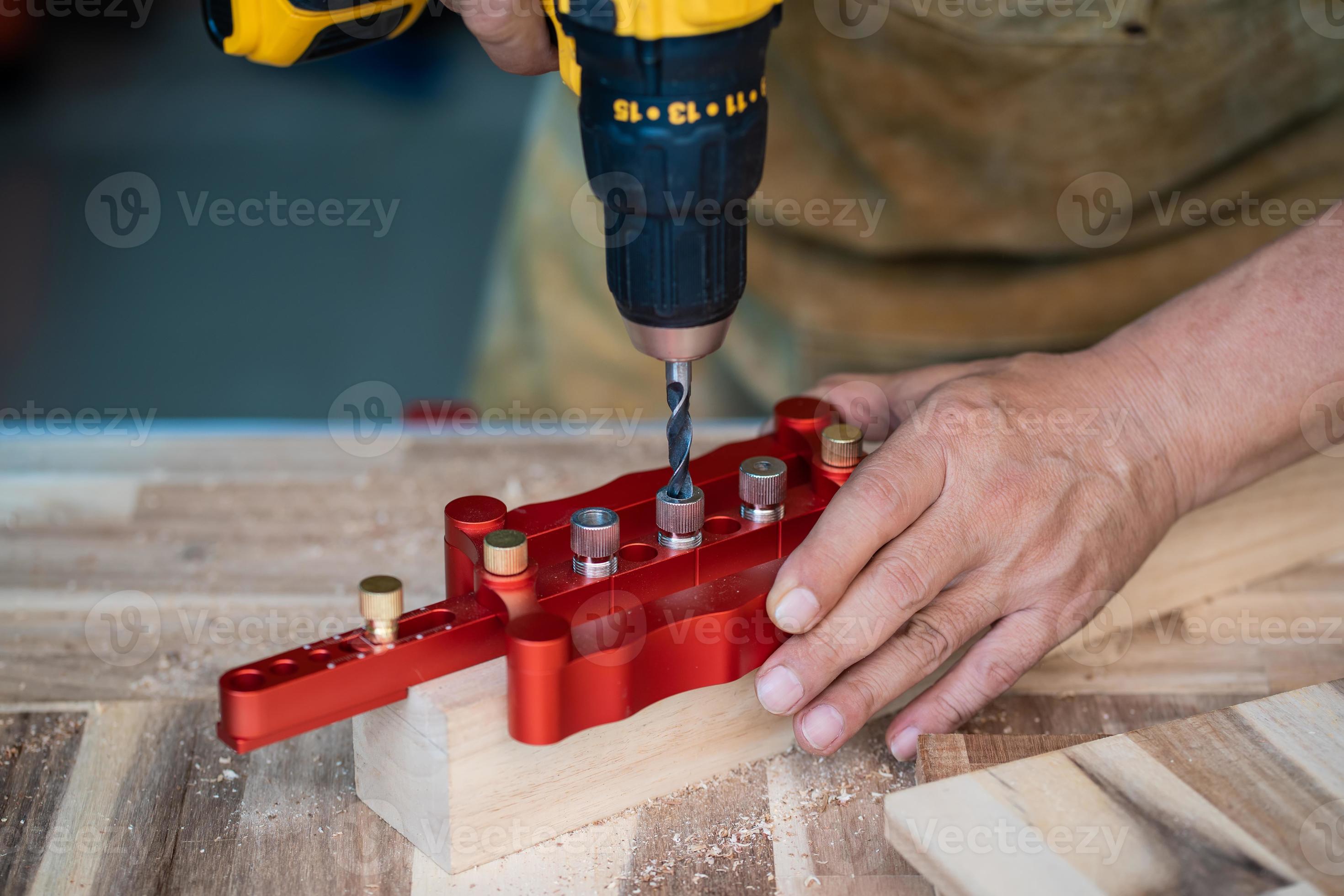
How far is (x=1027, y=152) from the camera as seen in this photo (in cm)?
179

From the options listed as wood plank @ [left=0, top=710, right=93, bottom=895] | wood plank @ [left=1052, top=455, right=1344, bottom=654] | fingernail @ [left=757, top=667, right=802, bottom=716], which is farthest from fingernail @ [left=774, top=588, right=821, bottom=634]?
wood plank @ [left=0, top=710, right=93, bottom=895]

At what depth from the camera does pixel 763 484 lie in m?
1.21

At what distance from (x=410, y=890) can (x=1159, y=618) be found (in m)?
0.85

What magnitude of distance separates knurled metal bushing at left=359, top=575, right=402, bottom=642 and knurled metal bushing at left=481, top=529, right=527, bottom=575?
0.27 ft

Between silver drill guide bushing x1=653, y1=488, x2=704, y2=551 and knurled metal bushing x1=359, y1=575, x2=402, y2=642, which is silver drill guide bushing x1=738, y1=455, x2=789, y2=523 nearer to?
silver drill guide bushing x1=653, y1=488, x2=704, y2=551

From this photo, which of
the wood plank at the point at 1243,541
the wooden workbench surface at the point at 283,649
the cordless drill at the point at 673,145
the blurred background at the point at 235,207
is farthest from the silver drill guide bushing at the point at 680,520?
the blurred background at the point at 235,207

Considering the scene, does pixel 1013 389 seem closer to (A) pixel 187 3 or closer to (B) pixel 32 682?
(B) pixel 32 682

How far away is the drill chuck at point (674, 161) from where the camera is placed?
0.95m

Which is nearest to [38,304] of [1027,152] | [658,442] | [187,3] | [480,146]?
[480,146]

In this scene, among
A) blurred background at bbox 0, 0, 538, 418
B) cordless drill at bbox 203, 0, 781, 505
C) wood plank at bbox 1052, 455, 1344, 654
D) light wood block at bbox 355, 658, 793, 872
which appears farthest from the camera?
blurred background at bbox 0, 0, 538, 418

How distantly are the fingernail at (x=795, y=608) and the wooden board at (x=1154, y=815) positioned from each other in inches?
7.4

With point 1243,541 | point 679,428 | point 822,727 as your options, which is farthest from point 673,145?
point 1243,541

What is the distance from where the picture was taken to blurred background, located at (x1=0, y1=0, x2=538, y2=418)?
389 cm

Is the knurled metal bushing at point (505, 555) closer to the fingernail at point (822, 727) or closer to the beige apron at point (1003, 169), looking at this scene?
the fingernail at point (822, 727)
